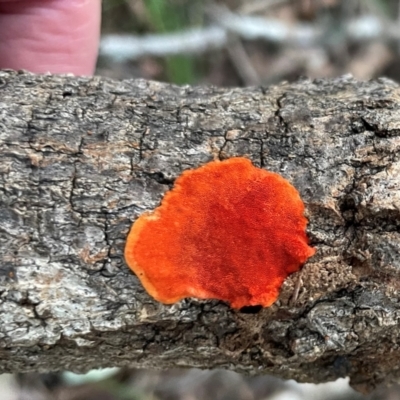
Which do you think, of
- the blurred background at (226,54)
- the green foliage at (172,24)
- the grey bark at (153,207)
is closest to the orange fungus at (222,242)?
the grey bark at (153,207)

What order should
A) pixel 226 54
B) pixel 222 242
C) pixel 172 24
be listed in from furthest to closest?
pixel 226 54
pixel 172 24
pixel 222 242

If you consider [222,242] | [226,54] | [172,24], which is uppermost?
[172,24]

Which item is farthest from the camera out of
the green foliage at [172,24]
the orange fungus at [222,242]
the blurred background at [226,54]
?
the green foliage at [172,24]

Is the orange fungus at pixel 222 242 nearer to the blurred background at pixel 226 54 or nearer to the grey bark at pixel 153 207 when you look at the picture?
the grey bark at pixel 153 207

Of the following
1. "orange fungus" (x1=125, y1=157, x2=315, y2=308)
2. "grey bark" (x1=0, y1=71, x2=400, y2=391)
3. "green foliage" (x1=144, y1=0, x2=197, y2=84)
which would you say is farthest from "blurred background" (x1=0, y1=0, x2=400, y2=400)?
"orange fungus" (x1=125, y1=157, x2=315, y2=308)

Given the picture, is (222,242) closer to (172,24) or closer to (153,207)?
(153,207)

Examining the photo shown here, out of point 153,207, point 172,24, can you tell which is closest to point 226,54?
point 172,24
